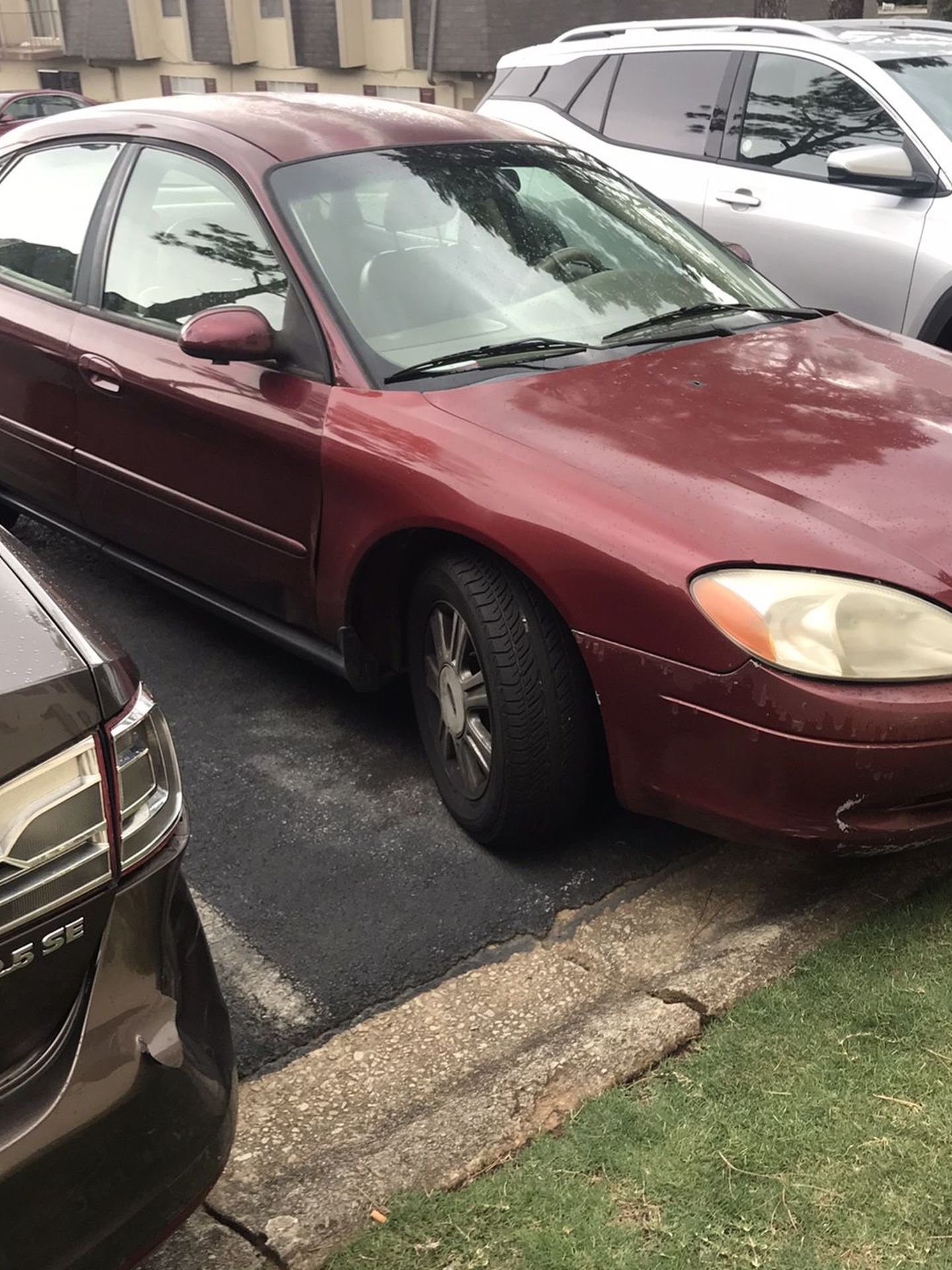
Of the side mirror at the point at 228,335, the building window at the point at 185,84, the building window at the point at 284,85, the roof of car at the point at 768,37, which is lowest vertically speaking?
the building window at the point at 185,84

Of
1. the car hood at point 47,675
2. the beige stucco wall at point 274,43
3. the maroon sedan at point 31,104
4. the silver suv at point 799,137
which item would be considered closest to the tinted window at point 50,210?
the car hood at point 47,675

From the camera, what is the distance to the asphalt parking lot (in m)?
2.91

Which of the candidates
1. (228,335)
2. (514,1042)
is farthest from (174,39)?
(514,1042)

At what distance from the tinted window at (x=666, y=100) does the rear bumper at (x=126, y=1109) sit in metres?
5.91

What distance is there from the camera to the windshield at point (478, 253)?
357cm

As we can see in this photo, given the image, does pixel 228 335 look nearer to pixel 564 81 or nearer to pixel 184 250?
pixel 184 250

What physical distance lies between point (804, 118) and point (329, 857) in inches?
185

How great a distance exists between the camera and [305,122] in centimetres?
403

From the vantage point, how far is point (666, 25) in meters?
7.18

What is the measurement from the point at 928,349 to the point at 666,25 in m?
4.15

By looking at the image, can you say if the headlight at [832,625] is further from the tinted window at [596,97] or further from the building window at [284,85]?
the building window at [284,85]

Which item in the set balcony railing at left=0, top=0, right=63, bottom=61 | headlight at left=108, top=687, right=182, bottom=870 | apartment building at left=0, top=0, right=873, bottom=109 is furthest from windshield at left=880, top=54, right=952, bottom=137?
balcony railing at left=0, top=0, right=63, bottom=61

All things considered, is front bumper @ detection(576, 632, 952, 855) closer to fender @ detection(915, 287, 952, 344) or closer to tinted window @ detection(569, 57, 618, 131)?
fender @ detection(915, 287, 952, 344)

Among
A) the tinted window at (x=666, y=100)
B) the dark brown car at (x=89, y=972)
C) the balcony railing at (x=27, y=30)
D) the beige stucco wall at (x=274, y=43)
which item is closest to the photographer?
the dark brown car at (x=89, y=972)
